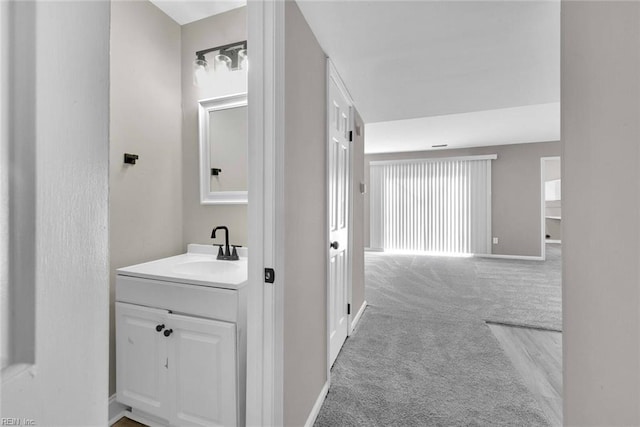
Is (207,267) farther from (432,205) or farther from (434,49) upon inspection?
(432,205)

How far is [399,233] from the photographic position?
284 inches

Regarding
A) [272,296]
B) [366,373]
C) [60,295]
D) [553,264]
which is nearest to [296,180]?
[272,296]

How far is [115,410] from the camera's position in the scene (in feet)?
5.40

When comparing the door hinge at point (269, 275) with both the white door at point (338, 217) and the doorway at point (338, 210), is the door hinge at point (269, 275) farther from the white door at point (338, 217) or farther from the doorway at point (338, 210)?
the white door at point (338, 217)

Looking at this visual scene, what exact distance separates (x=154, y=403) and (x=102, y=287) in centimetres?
153

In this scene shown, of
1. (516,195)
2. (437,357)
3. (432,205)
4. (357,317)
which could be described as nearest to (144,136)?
(357,317)

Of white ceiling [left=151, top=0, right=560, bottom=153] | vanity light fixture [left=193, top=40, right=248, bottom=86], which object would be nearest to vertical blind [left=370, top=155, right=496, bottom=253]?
white ceiling [left=151, top=0, right=560, bottom=153]

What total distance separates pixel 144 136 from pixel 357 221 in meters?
1.88

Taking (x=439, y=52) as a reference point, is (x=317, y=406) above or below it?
below

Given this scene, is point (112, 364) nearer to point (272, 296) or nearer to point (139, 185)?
point (139, 185)

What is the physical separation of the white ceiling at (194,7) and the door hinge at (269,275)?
1826 mm

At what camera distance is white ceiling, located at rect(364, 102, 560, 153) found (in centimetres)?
404

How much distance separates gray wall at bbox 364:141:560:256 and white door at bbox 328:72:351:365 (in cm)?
511

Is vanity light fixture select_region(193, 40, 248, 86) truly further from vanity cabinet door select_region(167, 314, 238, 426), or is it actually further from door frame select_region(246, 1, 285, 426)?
vanity cabinet door select_region(167, 314, 238, 426)
